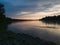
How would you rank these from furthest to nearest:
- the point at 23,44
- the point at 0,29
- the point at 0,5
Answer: the point at 0,5, the point at 0,29, the point at 23,44

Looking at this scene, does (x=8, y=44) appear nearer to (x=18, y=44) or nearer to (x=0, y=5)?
(x=18, y=44)

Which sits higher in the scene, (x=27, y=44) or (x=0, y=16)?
(x=0, y=16)

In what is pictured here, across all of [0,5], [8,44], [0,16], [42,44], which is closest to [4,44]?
[8,44]

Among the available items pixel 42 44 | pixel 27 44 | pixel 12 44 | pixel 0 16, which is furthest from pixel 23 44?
pixel 0 16

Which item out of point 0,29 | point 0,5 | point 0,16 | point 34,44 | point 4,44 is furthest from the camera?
point 0,5

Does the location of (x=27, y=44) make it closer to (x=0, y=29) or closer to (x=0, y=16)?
(x=0, y=29)

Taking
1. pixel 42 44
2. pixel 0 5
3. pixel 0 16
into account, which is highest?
pixel 0 5

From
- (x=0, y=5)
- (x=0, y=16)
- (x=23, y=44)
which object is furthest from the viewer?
(x=0, y=5)

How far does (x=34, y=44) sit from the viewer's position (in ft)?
73.7

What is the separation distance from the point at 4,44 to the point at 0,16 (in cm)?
3262

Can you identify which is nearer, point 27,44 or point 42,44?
point 27,44

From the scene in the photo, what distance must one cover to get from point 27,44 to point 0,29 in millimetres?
11989

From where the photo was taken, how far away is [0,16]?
50.7 m

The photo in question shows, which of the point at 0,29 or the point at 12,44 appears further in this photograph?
the point at 0,29
